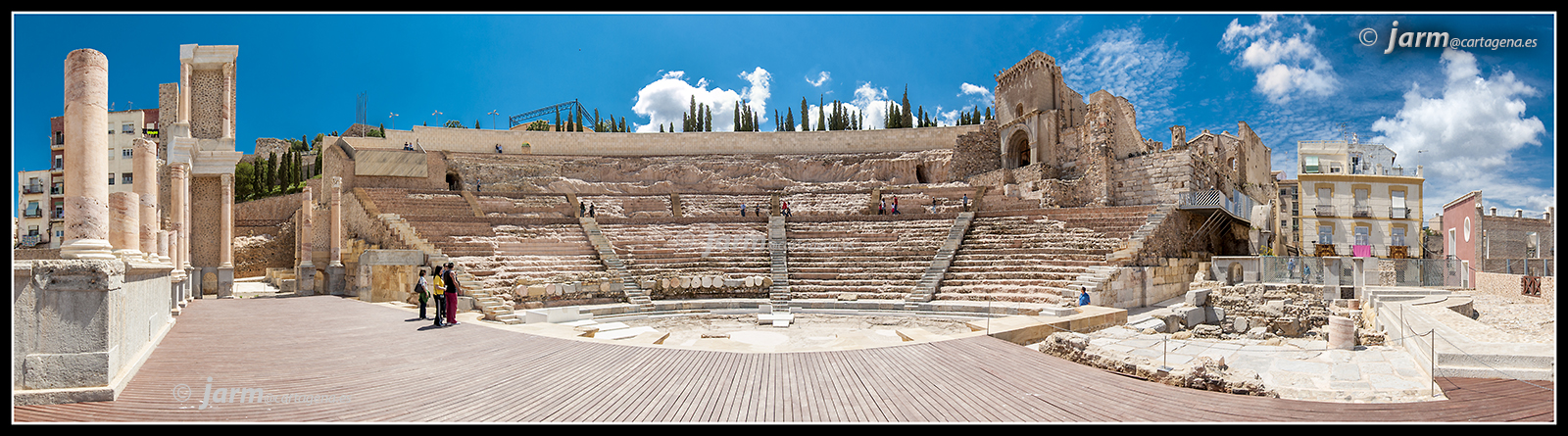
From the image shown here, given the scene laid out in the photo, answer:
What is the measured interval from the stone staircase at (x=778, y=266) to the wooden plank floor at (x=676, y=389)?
7030mm

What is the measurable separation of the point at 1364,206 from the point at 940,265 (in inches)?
1016

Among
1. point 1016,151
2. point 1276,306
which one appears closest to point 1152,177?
point 1276,306

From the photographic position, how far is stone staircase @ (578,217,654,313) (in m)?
15.0

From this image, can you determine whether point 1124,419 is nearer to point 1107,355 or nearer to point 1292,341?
point 1107,355

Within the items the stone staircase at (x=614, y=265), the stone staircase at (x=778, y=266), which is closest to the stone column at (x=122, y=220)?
the stone staircase at (x=614, y=265)

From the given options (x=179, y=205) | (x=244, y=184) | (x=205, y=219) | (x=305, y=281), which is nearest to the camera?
(x=179, y=205)

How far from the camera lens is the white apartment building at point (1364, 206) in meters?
28.3

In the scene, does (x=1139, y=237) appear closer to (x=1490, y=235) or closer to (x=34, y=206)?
(x=1490, y=235)

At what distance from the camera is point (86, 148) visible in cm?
626

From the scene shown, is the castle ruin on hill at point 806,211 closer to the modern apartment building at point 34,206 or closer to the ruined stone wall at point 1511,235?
the ruined stone wall at point 1511,235

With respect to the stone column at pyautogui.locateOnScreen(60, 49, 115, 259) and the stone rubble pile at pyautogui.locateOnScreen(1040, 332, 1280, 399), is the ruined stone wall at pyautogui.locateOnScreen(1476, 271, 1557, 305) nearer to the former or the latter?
the stone rubble pile at pyautogui.locateOnScreen(1040, 332, 1280, 399)

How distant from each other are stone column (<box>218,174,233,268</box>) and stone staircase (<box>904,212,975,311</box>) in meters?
19.8

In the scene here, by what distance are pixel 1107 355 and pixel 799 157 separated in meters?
29.0

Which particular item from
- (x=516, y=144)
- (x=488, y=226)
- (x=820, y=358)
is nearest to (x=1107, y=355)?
(x=820, y=358)
